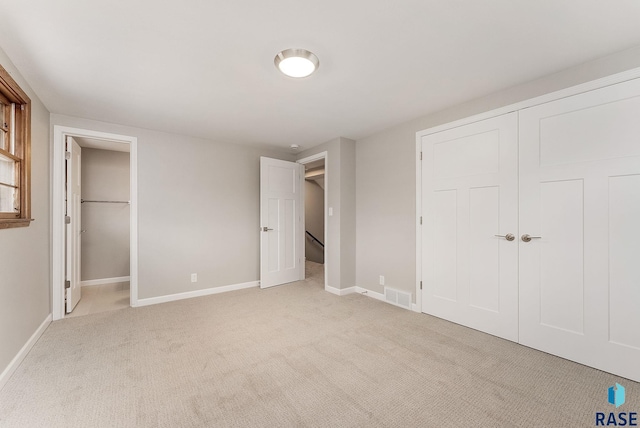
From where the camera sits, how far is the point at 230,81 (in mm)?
2369

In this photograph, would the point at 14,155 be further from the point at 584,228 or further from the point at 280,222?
the point at 584,228

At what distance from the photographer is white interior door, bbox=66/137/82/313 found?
3227mm

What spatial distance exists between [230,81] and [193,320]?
250 cm

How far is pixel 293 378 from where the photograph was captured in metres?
1.95

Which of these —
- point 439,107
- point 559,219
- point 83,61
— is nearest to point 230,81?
point 83,61

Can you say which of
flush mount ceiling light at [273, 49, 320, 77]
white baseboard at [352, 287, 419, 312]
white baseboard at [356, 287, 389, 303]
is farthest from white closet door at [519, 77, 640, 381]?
flush mount ceiling light at [273, 49, 320, 77]

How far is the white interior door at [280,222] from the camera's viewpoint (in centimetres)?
436

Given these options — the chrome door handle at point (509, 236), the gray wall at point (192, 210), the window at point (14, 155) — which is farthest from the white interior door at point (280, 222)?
the chrome door handle at point (509, 236)

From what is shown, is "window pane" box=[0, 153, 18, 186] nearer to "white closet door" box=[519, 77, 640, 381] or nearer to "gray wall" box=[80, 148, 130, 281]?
"gray wall" box=[80, 148, 130, 281]

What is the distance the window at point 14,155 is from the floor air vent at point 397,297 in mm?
3681

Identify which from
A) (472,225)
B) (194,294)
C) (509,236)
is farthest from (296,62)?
(194,294)
